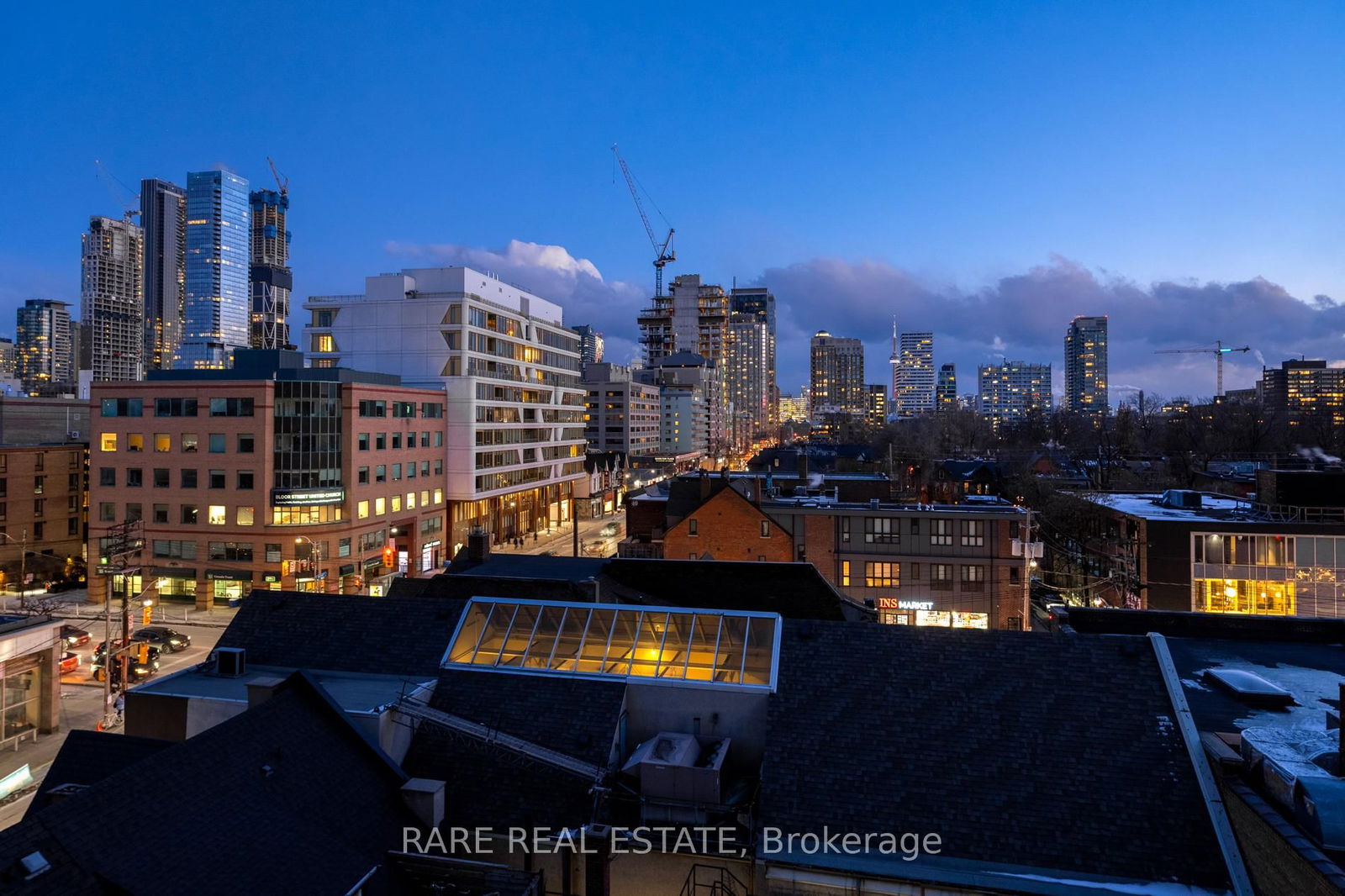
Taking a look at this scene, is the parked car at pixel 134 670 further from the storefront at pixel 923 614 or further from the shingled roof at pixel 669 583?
the storefront at pixel 923 614

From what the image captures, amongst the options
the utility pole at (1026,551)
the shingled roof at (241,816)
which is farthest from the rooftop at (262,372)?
the utility pole at (1026,551)

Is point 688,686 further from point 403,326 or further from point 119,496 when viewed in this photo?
point 403,326

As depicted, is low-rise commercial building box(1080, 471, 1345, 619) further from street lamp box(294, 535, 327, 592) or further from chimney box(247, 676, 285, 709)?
street lamp box(294, 535, 327, 592)

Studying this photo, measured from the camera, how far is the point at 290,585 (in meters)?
53.9

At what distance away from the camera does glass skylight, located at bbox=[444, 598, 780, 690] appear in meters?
17.6

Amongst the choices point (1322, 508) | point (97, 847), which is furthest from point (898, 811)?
point (1322, 508)

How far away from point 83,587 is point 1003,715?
228 ft

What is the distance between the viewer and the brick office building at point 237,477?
5456 centimetres

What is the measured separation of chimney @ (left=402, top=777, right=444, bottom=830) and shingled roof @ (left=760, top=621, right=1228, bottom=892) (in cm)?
616

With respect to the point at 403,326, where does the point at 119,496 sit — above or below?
below

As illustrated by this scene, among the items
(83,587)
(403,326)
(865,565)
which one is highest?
(403,326)

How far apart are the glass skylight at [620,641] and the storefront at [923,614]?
89.8ft

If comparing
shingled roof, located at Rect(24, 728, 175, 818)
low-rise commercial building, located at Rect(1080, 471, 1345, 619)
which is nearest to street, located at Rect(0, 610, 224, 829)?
shingled roof, located at Rect(24, 728, 175, 818)

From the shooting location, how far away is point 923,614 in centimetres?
4384
